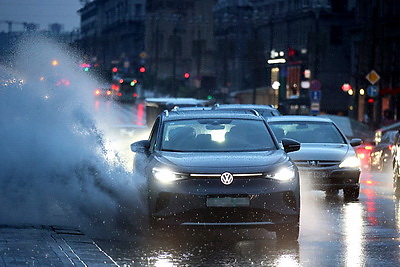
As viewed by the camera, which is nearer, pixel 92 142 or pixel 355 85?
pixel 92 142

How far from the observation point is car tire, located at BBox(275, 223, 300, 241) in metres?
12.4

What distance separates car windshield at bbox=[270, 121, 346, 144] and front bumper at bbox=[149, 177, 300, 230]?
345 inches

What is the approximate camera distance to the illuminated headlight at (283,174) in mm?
12367

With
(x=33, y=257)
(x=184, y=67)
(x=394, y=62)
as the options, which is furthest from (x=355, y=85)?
(x=33, y=257)

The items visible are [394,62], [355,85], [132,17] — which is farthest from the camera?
[132,17]

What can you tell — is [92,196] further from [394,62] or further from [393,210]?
[394,62]

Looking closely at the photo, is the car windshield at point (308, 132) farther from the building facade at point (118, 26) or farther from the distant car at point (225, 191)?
the building facade at point (118, 26)

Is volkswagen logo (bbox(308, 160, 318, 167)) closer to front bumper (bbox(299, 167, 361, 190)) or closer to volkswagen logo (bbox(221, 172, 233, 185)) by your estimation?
front bumper (bbox(299, 167, 361, 190))

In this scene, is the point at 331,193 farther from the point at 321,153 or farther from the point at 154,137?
the point at 154,137

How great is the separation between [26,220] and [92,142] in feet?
8.99

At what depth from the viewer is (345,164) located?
1947 cm

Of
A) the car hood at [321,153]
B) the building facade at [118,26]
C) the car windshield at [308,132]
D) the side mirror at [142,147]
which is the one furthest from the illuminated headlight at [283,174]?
the building facade at [118,26]

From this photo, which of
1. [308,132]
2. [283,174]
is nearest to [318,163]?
[308,132]

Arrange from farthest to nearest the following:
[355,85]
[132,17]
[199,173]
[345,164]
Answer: [132,17] → [355,85] → [345,164] → [199,173]
